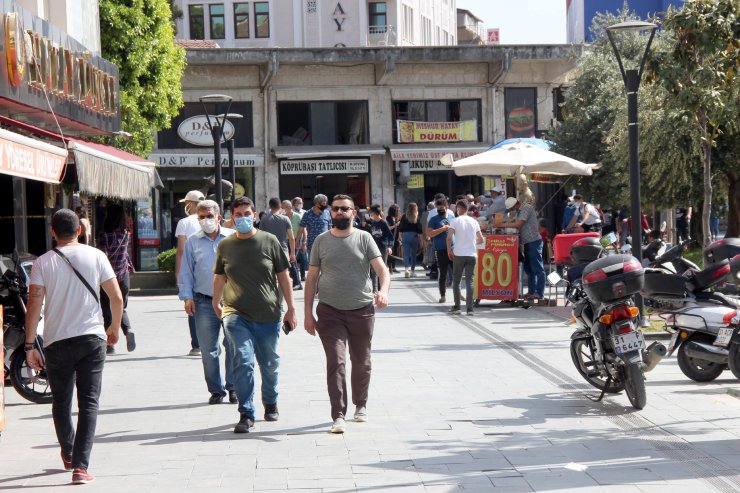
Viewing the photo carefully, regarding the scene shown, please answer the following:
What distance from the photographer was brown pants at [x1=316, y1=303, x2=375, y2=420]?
9.02 metres

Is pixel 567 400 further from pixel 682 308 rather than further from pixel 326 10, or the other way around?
pixel 326 10

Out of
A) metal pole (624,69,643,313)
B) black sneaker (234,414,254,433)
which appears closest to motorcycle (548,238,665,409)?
black sneaker (234,414,254,433)

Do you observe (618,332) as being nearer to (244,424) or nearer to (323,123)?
(244,424)

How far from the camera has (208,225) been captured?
34.8 ft

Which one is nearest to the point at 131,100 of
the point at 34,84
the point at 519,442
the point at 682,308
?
the point at 34,84

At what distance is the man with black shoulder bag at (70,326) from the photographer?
7418mm

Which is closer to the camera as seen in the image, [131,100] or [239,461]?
[239,461]

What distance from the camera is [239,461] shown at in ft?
25.5

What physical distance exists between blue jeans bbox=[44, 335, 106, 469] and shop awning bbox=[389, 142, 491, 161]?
29807 millimetres

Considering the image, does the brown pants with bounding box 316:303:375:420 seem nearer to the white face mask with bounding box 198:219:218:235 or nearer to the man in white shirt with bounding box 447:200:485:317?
the white face mask with bounding box 198:219:218:235

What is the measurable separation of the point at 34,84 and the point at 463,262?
692 cm

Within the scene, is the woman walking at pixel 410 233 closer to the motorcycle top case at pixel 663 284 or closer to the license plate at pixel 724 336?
the motorcycle top case at pixel 663 284

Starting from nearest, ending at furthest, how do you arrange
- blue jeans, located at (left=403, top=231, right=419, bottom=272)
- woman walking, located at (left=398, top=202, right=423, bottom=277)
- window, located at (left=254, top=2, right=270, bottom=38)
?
woman walking, located at (left=398, top=202, right=423, bottom=277) → blue jeans, located at (left=403, top=231, right=419, bottom=272) → window, located at (left=254, top=2, right=270, bottom=38)

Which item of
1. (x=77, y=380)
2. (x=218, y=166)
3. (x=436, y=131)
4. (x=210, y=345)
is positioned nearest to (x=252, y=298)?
(x=210, y=345)
